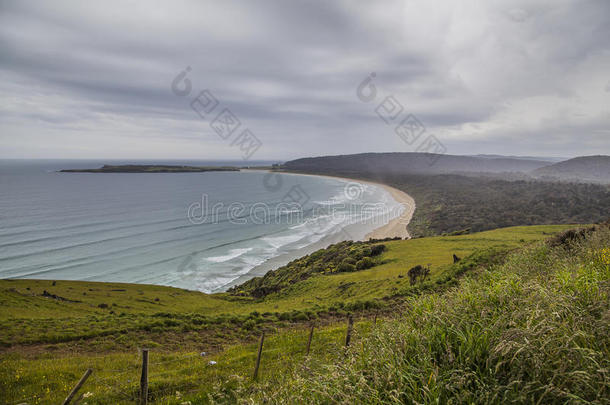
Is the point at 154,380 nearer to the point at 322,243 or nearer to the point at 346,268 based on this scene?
the point at 346,268

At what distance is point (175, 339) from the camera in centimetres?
1312

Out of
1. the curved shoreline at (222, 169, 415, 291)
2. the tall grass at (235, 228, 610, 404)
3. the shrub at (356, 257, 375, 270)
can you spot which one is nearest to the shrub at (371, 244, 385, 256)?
the shrub at (356, 257, 375, 270)

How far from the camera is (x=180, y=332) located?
1405 centimetres

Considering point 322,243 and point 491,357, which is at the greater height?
point 491,357

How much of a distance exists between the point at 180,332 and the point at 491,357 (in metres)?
14.8

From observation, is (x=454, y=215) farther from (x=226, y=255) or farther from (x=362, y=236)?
(x=226, y=255)

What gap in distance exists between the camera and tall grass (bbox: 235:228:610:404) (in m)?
2.75

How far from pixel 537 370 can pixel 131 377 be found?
32.6 feet

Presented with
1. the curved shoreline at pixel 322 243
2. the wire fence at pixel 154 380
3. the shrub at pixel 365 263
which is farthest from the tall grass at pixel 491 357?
the curved shoreline at pixel 322 243

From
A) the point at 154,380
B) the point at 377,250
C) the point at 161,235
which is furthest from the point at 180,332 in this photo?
the point at 161,235

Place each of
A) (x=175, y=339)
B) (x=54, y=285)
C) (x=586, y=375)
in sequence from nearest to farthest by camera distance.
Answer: (x=586, y=375) → (x=175, y=339) → (x=54, y=285)

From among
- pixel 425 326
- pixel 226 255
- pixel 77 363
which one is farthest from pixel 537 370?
pixel 226 255

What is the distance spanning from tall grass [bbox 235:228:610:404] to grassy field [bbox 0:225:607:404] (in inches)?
18.0

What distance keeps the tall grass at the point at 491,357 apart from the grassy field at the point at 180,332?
→ 1.50 feet
